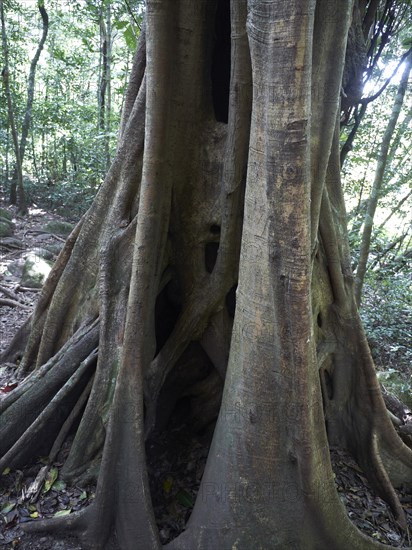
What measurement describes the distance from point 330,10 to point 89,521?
2.75m

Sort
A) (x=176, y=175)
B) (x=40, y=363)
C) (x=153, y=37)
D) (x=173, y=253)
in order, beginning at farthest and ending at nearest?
(x=40, y=363)
(x=173, y=253)
(x=176, y=175)
(x=153, y=37)

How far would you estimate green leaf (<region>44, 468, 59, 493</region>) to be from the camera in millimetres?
2703

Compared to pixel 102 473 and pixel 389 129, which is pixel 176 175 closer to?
pixel 102 473

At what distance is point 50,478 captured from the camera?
9.02 ft

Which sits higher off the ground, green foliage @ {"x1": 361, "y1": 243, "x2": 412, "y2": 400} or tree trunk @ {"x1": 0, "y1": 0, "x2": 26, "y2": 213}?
tree trunk @ {"x1": 0, "y1": 0, "x2": 26, "y2": 213}

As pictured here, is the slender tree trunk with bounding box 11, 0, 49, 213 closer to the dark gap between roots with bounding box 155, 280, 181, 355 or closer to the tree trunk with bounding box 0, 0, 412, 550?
the tree trunk with bounding box 0, 0, 412, 550

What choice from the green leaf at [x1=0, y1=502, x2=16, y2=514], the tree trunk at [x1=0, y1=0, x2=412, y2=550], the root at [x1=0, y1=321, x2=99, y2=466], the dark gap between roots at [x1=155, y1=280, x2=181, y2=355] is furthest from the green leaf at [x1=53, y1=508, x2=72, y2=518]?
the dark gap between roots at [x1=155, y1=280, x2=181, y2=355]

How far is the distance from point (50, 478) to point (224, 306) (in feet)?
4.76

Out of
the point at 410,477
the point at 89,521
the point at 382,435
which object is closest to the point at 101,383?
the point at 89,521

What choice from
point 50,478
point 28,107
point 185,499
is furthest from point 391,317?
point 28,107

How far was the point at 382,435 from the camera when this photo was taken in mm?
2979

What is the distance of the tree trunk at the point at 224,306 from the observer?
77.9 inches

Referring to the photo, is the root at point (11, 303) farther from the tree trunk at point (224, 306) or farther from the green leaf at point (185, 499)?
the green leaf at point (185, 499)

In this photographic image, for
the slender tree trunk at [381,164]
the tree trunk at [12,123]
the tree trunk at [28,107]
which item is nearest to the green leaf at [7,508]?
the slender tree trunk at [381,164]
